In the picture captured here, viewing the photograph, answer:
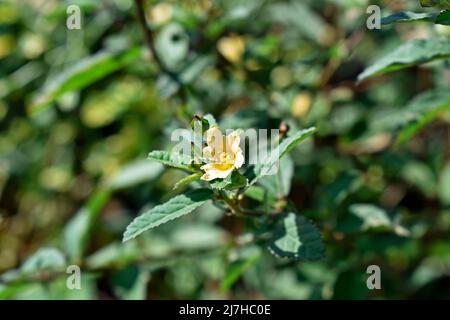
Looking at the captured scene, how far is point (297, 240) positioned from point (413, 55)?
0.51 m

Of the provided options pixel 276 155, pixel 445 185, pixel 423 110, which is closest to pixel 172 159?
pixel 276 155

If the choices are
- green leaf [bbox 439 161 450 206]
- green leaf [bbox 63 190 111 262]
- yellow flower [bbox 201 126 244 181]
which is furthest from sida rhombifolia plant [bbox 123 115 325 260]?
green leaf [bbox 439 161 450 206]

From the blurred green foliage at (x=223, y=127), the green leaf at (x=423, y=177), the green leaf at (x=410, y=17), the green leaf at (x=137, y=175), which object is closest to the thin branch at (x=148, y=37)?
the blurred green foliage at (x=223, y=127)

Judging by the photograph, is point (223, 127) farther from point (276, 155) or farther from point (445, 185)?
point (445, 185)

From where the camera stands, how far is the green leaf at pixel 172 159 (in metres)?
1.25

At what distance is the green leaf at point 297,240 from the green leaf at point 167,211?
8.3 inches

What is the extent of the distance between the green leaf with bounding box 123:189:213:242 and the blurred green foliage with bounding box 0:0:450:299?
23 cm

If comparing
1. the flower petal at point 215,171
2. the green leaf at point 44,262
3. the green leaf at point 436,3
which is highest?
the green leaf at point 436,3

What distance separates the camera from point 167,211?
126cm

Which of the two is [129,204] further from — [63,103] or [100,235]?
[63,103]

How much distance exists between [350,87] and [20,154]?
55.6 inches

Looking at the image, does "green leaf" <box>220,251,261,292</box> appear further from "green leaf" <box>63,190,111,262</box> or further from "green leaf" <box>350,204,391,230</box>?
"green leaf" <box>63,190,111,262</box>

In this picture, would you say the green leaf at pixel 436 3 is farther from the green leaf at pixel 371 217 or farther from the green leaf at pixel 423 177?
the green leaf at pixel 423 177

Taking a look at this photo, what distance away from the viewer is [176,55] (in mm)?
1958
